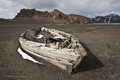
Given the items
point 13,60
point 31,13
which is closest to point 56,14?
point 31,13

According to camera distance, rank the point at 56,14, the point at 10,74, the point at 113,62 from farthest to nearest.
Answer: the point at 56,14 < the point at 113,62 < the point at 10,74

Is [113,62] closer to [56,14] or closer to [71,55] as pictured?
[71,55]

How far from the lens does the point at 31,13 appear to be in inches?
2436

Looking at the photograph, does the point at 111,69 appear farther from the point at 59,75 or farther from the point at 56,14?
the point at 56,14

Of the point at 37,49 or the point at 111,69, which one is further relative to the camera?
the point at 37,49

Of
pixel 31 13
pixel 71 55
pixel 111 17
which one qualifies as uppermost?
pixel 111 17

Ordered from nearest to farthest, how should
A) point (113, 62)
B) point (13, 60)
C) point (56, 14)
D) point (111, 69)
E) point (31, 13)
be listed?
point (111, 69), point (113, 62), point (13, 60), point (31, 13), point (56, 14)

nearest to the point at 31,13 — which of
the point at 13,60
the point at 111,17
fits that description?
the point at 13,60

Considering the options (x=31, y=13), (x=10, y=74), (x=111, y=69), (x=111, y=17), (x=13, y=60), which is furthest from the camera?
(x=111, y=17)

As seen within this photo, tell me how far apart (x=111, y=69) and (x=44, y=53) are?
2.70m

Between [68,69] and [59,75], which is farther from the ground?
[68,69]

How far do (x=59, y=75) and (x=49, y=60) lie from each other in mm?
726

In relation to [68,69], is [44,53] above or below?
above

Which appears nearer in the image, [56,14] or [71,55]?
[71,55]
